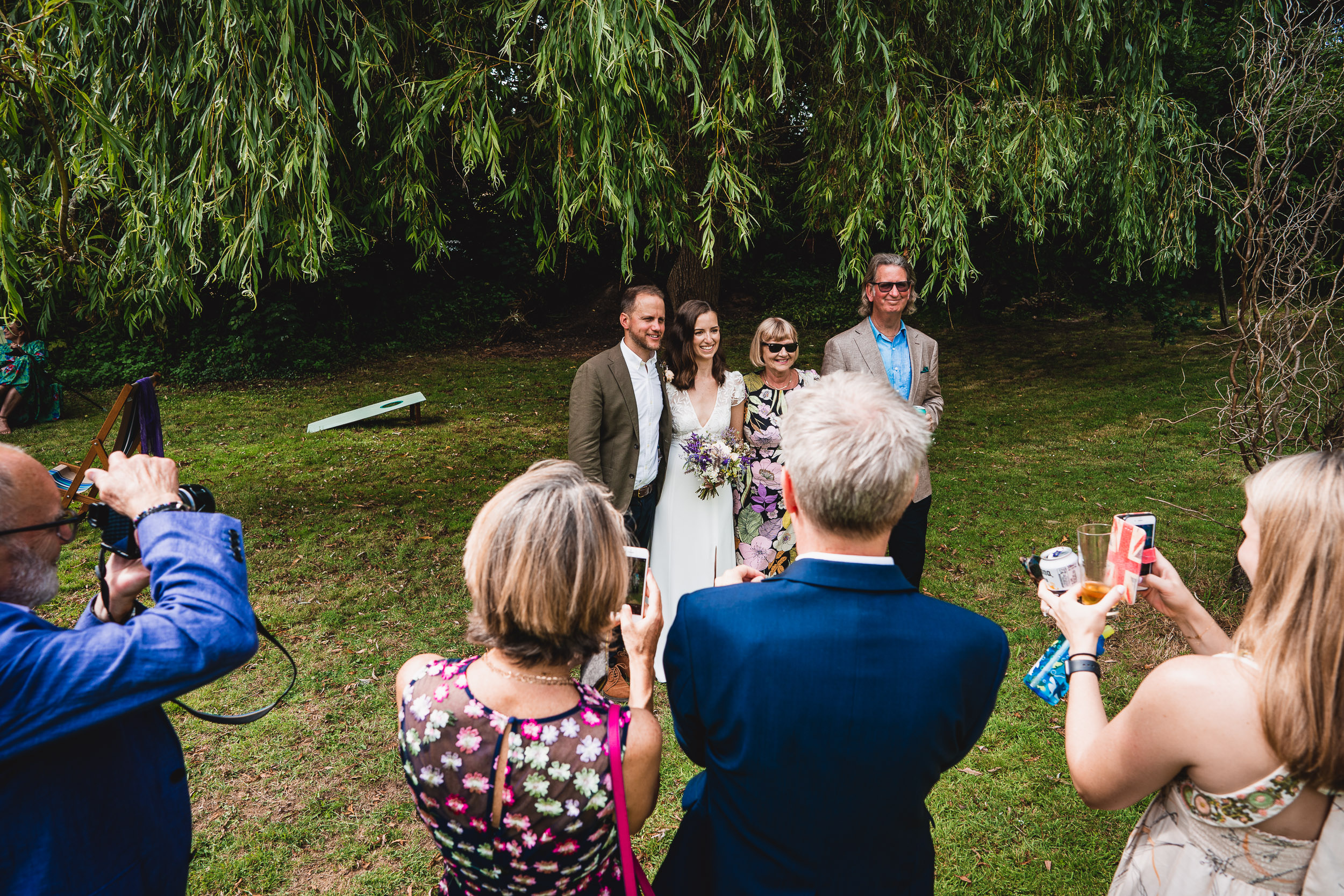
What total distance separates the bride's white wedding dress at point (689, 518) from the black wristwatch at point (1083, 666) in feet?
9.18

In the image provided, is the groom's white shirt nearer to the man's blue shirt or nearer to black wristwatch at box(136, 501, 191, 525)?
the man's blue shirt

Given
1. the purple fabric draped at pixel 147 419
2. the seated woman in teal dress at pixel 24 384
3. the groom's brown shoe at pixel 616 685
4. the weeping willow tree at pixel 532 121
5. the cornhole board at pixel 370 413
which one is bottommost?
the groom's brown shoe at pixel 616 685

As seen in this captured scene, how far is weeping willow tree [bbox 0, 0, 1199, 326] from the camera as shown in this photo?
4.41m

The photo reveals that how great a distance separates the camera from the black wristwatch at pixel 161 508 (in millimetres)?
1386

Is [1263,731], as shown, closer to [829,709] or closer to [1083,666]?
[1083,666]

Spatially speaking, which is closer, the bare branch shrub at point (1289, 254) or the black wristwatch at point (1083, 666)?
the black wristwatch at point (1083, 666)

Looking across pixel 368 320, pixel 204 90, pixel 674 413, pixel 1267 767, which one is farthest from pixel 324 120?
pixel 368 320

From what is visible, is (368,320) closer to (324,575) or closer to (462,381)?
(462,381)

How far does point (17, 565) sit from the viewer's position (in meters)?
1.37

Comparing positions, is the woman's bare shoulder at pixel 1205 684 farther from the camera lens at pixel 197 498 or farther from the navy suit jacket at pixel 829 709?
the camera lens at pixel 197 498

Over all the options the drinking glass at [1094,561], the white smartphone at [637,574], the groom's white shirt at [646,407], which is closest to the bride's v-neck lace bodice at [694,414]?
the groom's white shirt at [646,407]

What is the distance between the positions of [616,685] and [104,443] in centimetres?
291

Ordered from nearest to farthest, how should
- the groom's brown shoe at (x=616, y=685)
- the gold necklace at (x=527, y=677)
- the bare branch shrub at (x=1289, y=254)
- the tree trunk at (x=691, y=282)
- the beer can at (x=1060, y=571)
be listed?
the gold necklace at (x=527, y=677) < the beer can at (x=1060, y=571) < the bare branch shrub at (x=1289, y=254) < the groom's brown shoe at (x=616, y=685) < the tree trunk at (x=691, y=282)

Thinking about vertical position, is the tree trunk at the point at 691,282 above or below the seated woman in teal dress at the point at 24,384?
above
